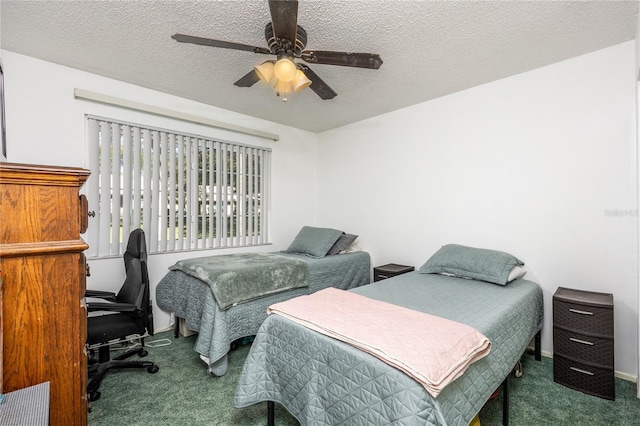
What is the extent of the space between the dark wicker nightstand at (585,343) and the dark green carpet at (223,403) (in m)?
0.08

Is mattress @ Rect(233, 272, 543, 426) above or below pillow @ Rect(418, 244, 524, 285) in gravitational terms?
below

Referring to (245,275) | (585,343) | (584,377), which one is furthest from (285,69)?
(584,377)

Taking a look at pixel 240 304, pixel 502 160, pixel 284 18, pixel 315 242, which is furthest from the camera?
pixel 315 242

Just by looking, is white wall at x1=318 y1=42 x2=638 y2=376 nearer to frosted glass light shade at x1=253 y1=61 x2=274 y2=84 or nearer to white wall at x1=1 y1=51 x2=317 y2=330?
white wall at x1=1 y1=51 x2=317 y2=330

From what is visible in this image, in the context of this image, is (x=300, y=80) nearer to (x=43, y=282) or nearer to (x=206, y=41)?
(x=206, y=41)

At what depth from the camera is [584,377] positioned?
198 centimetres

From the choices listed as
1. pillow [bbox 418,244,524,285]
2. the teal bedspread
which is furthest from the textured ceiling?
the teal bedspread

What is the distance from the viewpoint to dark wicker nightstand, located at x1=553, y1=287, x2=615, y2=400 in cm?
191

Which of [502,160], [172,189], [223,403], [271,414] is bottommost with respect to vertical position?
[223,403]

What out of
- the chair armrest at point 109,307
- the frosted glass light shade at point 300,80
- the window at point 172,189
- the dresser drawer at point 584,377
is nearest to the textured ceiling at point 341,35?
the frosted glass light shade at point 300,80

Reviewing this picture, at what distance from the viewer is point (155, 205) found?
3021 mm

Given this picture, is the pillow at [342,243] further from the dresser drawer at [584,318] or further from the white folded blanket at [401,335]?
the dresser drawer at [584,318]

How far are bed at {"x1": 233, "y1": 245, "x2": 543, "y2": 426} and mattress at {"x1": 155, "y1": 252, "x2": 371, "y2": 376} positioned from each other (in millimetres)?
696

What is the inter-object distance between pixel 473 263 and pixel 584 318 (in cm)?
78
